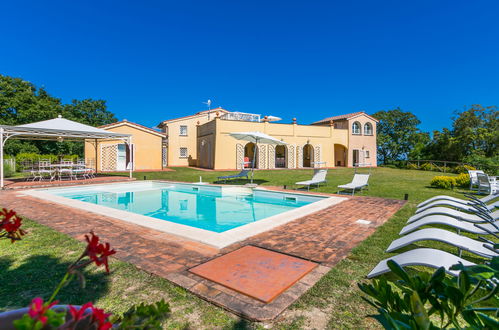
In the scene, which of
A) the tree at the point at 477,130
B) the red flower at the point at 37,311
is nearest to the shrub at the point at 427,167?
the tree at the point at 477,130

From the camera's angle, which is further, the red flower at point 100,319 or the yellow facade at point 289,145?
the yellow facade at point 289,145

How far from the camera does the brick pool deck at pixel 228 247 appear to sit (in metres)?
2.62

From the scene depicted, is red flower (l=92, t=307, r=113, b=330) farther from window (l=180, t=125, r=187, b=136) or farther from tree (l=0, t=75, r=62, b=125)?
tree (l=0, t=75, r=62, b=125)

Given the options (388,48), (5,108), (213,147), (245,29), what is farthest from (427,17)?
(5,108)

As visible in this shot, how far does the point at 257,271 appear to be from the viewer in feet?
10.3

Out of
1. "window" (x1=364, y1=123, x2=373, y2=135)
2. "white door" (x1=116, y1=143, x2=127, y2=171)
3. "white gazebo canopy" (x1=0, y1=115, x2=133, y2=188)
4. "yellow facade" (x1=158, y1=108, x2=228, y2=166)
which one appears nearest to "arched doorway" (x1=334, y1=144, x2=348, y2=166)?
"window" (x1=364, y1=123, x2=373, y2=135)

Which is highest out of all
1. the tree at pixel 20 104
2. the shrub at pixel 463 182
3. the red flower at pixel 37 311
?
the tree at pixel 20 104

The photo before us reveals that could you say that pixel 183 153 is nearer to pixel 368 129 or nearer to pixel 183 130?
pixel 183 130

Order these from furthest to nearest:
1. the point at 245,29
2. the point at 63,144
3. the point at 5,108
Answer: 1. the point at 245,29
2. the point at 63,144
3. the point at 5,108

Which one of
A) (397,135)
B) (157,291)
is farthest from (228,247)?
(397,135)

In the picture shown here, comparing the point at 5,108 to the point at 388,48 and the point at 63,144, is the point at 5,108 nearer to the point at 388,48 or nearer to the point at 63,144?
the point at 63,144

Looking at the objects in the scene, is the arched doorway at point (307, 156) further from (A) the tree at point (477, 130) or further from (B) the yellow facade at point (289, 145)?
(A) the tree at point (477, 130)

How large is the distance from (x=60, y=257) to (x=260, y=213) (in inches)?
216

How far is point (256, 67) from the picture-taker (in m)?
41.9
